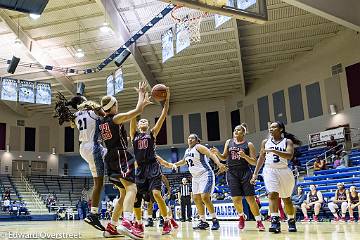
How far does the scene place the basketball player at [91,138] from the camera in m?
5.05

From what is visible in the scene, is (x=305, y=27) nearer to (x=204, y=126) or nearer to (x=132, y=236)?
(x=204, y=126)

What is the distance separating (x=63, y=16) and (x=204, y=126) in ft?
44.5

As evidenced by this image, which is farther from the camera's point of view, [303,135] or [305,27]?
[303,135]

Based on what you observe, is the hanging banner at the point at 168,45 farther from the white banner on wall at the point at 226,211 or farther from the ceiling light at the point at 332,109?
the ceiling light at the point at 332,109

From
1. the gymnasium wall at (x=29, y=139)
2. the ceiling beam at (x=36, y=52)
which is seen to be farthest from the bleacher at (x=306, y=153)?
the gymnasium wall at (x=29, y=139)

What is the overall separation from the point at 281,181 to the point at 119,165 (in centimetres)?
Answer: 249

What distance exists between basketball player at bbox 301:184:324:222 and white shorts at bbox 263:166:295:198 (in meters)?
6.19

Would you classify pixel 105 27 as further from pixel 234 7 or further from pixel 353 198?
pixel 353 198

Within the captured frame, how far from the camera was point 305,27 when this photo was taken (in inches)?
748

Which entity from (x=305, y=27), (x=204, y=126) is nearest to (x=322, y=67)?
(x=305, y=27)

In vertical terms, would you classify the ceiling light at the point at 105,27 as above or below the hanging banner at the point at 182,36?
above

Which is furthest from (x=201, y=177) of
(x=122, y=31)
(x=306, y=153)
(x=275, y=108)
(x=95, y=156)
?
(x=275, y=108)

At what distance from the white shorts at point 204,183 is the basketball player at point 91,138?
2470mm

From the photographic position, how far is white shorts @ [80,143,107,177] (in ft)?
16.6
